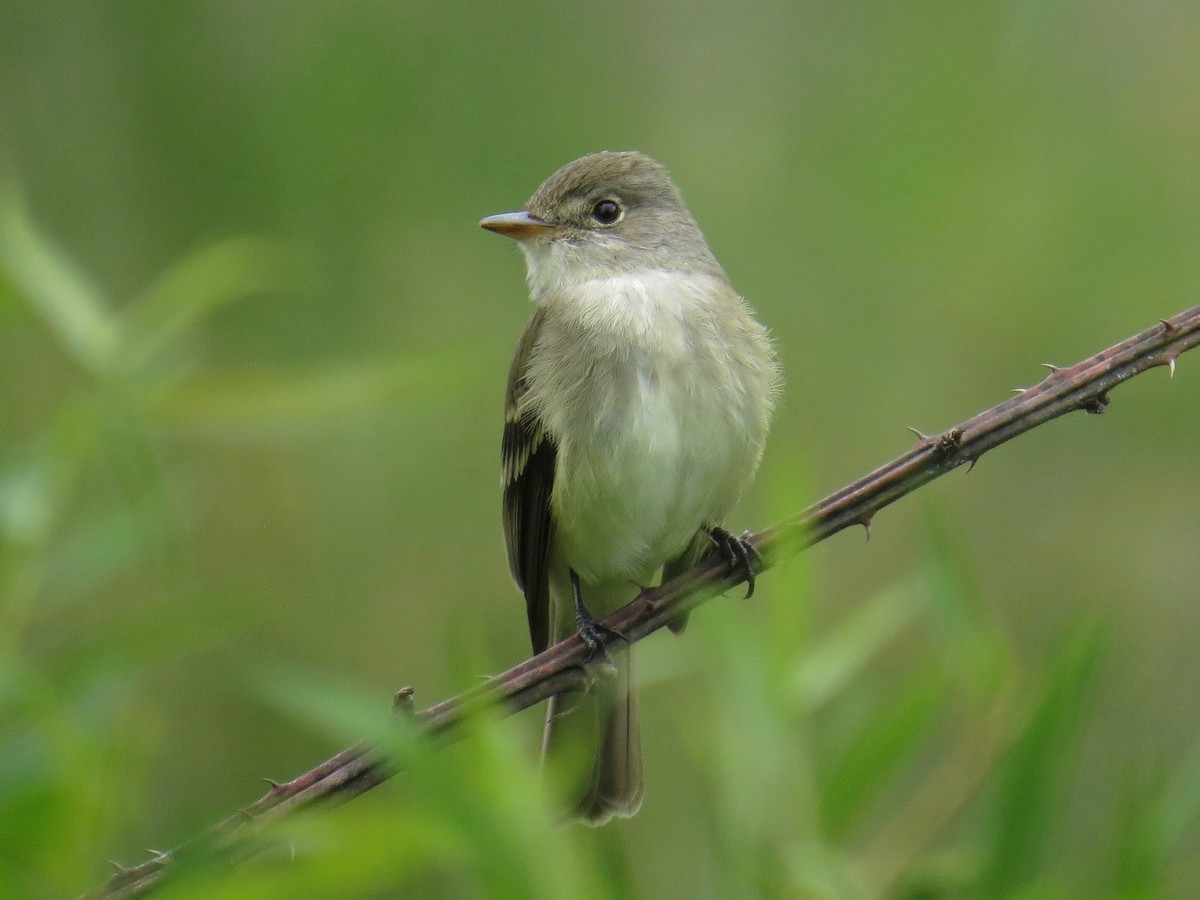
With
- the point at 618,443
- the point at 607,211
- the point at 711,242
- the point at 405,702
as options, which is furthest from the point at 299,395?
the point at 711,242

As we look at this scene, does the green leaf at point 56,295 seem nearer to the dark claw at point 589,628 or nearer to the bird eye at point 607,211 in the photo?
the dark claw at point 589,628

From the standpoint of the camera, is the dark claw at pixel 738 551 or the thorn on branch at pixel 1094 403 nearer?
the thorn on branch at pixel 1094 403

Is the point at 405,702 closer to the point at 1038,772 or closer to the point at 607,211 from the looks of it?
the point at 1038,772

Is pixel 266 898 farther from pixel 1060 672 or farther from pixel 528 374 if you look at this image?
pixel 528 374

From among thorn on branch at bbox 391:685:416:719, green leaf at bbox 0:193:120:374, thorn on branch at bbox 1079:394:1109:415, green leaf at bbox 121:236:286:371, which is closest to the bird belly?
green leaf at bbox 121:236:286:371

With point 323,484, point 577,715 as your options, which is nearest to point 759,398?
point 577,715

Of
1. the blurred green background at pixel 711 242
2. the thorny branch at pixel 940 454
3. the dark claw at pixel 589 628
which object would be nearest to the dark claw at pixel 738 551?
the blurred green background at pixel 711 242

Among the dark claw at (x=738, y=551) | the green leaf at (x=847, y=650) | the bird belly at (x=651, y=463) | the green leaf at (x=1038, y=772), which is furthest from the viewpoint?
the bird belly at (x=651, y=463)

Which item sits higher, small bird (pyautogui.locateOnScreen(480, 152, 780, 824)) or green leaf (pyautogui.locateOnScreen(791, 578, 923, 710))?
small bird (pyautogui.locateOnScreen(480, 152, 780, 824))

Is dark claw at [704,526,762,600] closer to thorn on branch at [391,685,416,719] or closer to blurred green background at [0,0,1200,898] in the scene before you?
blurred green background at [0,0,1200,898]
